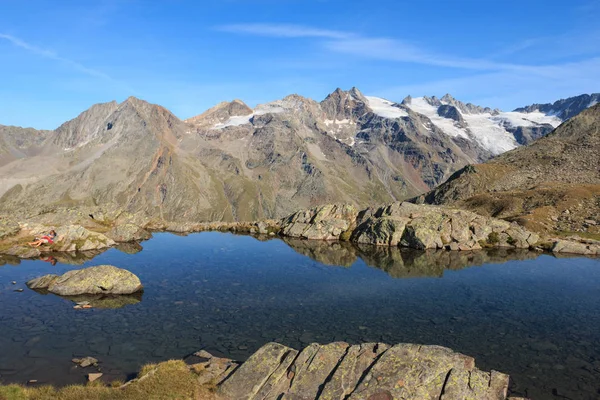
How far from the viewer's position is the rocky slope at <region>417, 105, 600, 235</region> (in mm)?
93500

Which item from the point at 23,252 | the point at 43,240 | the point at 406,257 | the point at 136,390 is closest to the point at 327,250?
the point at 406,257

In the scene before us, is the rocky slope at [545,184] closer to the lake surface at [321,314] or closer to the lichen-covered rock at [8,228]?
the lake surface at [321,314]

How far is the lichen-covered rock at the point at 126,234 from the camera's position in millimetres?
77812

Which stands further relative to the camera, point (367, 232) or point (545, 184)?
point (545, 184)

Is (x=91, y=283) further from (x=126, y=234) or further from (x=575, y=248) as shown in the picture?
(x=575, y=248)

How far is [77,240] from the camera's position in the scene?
6862 cm

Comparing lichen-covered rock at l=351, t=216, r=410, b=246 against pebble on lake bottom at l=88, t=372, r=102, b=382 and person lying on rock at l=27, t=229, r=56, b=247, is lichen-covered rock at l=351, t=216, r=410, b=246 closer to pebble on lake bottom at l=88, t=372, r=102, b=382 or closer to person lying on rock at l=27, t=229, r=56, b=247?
person lying on rock at l=27, t=229, r=56, b=247

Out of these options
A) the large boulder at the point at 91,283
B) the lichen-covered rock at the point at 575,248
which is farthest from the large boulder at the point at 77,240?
the lichen-covered rock at the point at 575,248

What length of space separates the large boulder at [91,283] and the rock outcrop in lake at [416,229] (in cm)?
4539

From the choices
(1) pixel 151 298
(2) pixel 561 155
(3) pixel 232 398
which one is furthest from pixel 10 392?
(2) pixel 561 155

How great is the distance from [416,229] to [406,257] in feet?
34.7

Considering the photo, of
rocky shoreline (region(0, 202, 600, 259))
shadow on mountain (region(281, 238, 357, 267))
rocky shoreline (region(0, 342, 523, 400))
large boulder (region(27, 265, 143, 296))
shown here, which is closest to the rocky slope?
rocky shoreline (region(0, 202, 600, 259))

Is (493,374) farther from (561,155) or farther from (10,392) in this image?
(561,155)

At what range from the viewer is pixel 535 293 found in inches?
1797
